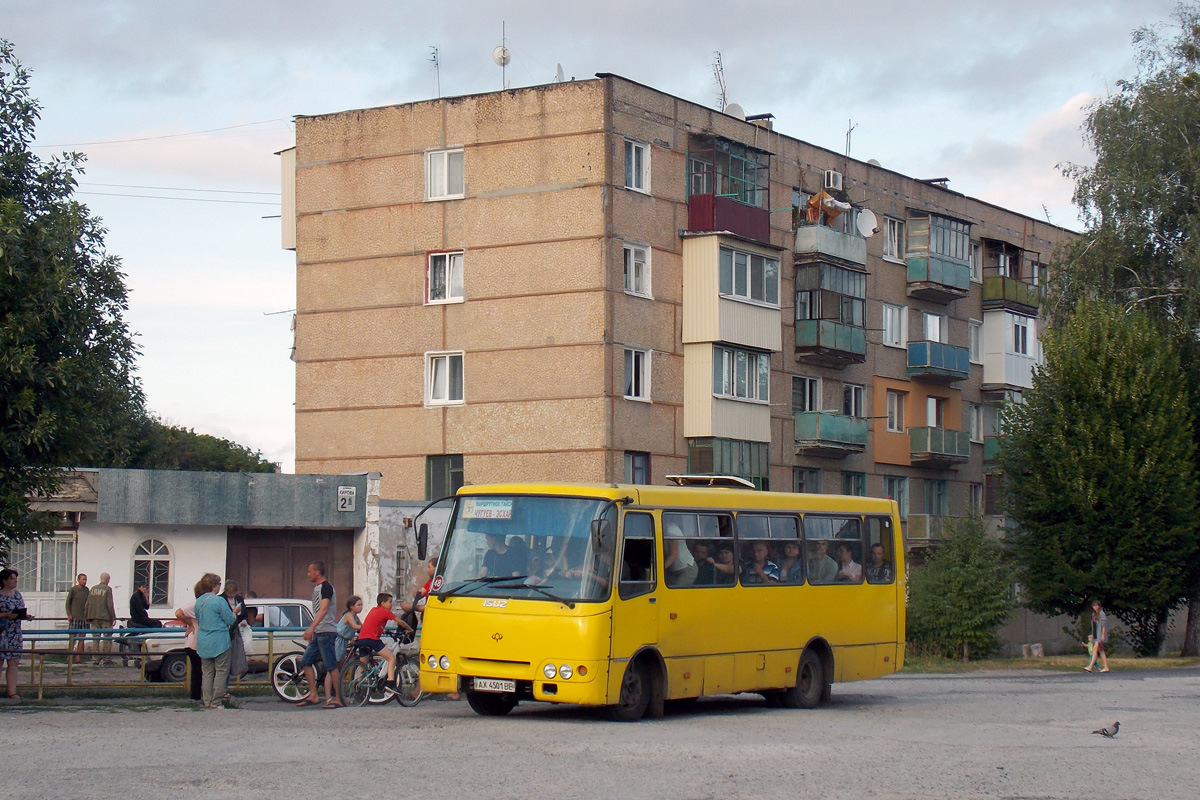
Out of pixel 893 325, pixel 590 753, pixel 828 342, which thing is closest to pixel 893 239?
pixel 893 325

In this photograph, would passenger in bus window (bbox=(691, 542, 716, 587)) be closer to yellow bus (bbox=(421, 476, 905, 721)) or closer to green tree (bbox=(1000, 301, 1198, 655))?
yellow bus (bbox=(421, 476, 905, 721))

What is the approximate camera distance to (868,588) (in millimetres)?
21344

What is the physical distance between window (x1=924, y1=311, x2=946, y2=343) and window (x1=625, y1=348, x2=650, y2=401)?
15359 millimetres

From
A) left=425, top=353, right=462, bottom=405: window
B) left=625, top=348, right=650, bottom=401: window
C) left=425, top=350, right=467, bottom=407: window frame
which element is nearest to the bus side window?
left=625, top=348, right=650, bottom=401: window

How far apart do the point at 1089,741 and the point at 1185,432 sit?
25.7 metres

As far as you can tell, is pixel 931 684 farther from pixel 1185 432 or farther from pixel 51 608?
pixel 51 608

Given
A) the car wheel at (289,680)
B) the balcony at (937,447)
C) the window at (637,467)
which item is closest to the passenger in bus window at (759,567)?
the car wheel at (289,680)

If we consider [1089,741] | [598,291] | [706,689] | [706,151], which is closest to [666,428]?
[598,291]

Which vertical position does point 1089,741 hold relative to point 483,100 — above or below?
below

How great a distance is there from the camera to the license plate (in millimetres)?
16484

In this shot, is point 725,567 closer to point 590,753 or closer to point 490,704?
point 490,704

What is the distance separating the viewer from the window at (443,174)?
41188mm

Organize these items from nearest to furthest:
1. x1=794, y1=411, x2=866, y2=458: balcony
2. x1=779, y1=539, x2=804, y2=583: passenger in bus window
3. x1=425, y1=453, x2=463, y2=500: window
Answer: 1. x1=779, y1=539, x2=804, y2=583: passenger in bus window
2. x1=425, y1=453, x2=463, y2=500: window
3. x1=794, y1=411, x2=866, y2=458: balcony

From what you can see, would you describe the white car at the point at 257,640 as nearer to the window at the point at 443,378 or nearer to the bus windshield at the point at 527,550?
the bus windshield at the point at 527,550
